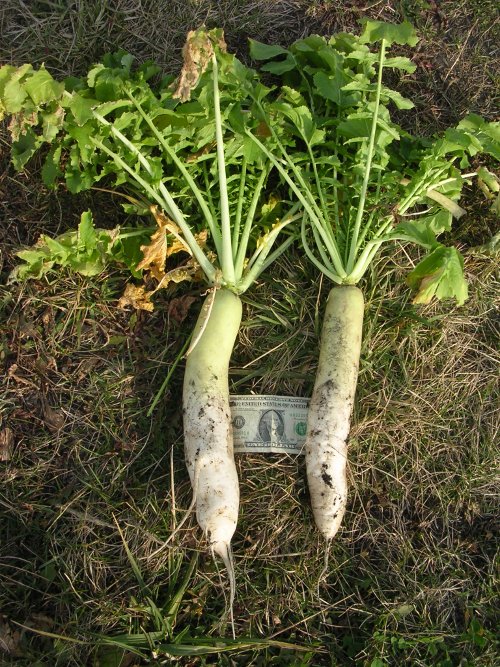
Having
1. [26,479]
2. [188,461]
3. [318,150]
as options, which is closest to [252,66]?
[318,150]

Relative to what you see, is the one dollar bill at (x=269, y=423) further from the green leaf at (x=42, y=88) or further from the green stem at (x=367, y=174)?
the green leaf at (x=42, y=88)

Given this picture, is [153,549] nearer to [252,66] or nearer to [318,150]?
[318,150]

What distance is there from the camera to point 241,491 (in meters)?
3.14

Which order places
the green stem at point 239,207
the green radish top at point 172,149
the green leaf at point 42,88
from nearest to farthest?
the green leaf at point 42,88 < the green radish top at point 172,149 < the green stem at point 239,207

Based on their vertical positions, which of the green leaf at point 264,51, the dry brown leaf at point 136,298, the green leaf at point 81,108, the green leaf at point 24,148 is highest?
the green leaf at point 264,51

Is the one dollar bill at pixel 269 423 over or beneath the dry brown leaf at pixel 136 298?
beneath

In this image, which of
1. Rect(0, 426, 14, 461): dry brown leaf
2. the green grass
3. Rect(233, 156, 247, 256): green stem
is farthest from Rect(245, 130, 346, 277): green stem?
Rect(0, 426, 14, 461): dry brown leaf

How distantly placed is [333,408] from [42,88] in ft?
6.51

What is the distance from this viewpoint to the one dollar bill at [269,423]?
10.4ft

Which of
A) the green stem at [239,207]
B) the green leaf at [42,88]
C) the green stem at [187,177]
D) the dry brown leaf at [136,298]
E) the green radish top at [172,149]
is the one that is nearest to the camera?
the green leaf at [42,88]

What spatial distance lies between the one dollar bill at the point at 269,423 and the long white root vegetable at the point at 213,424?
0.41ft

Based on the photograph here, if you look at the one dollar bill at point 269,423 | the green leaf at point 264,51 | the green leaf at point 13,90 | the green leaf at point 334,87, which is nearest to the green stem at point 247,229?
the green leaf at point 334,87

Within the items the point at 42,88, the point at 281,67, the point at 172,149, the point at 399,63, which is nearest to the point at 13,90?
the point at 42,88

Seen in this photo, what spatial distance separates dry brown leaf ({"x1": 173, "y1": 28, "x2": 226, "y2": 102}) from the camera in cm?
272
